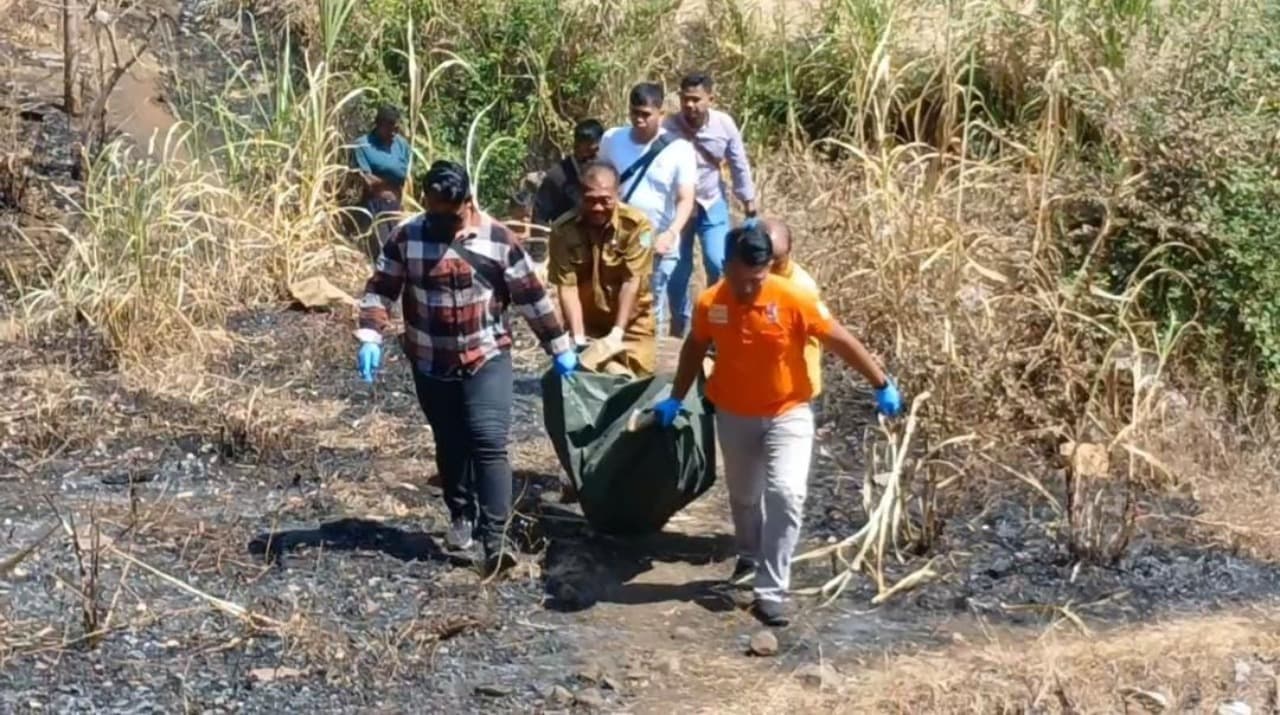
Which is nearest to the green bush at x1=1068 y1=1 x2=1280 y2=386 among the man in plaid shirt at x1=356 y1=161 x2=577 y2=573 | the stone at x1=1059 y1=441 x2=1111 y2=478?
the stone at x1=1059 y1=441 x2=1111 y2=478

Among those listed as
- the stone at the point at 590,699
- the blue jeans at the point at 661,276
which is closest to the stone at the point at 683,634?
the stone at the point at 590,699

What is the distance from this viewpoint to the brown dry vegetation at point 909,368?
20.1 ft

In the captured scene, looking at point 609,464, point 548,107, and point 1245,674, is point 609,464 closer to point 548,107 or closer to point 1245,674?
point 1245,674

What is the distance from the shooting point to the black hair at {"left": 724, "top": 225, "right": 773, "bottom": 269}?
5793 mm

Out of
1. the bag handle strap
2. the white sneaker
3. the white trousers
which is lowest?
the white sneaker

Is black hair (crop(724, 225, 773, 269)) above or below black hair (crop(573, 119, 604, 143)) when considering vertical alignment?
below

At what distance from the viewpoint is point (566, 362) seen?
6512 millimetres

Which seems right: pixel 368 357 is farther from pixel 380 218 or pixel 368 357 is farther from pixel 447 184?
pixel 380 218

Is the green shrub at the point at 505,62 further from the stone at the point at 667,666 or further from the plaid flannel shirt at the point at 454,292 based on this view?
the stone at the point at 667,666

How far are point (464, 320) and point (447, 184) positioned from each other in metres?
0.48

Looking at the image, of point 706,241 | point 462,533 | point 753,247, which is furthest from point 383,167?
point 753,247

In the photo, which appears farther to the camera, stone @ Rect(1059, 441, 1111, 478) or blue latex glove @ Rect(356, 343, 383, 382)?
stone @ Rect(1059, 441, 1111, 478)

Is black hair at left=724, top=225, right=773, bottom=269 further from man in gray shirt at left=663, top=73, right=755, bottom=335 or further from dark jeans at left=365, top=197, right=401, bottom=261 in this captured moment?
dark jeans at left=365, top=197, right=401, bottom=261

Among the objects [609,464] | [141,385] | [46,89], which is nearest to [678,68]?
[46,89]
